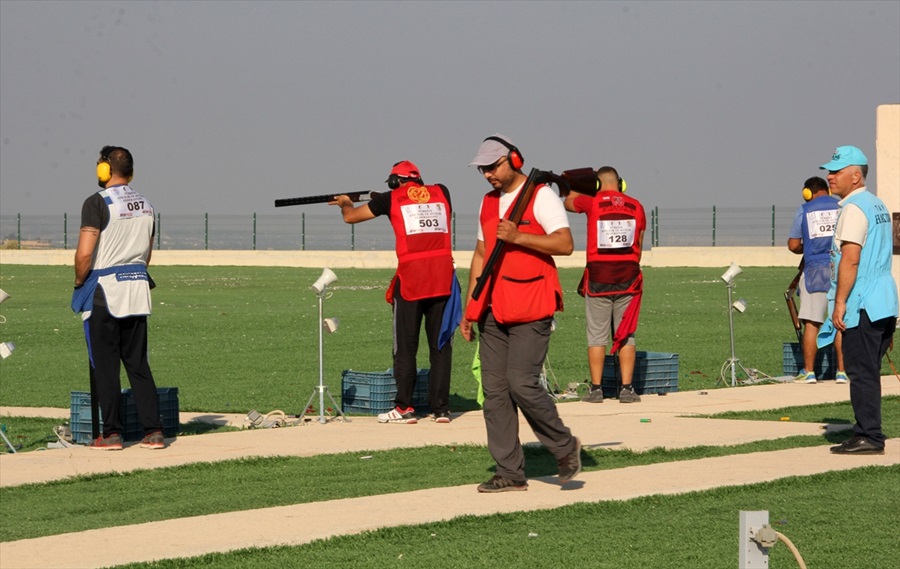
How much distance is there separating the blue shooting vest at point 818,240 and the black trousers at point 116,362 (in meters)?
7.00

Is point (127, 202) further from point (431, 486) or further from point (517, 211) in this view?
point (517, 211)

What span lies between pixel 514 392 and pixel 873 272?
9.87ft

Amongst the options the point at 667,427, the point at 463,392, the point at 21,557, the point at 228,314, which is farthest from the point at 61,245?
the point at 21,557

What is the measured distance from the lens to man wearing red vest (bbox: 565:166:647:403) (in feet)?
45.5

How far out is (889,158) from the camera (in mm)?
22500

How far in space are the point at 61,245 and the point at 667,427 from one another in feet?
151

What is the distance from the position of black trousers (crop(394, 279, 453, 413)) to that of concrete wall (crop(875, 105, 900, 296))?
11.4 metres

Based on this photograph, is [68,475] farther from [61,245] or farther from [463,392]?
[61,245]

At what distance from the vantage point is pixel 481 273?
8.98m

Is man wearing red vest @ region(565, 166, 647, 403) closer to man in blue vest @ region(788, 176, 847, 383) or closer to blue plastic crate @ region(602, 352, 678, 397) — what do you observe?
blue plastic crate @ region(602, 352, 678, 397)

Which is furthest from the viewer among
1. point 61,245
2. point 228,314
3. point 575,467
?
point 61,245

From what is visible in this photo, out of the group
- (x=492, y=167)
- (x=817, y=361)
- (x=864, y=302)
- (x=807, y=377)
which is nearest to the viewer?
(x=492, y=167)

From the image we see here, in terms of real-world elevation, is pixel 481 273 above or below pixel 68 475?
above

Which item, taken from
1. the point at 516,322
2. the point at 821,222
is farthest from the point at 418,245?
the point at 821,222
